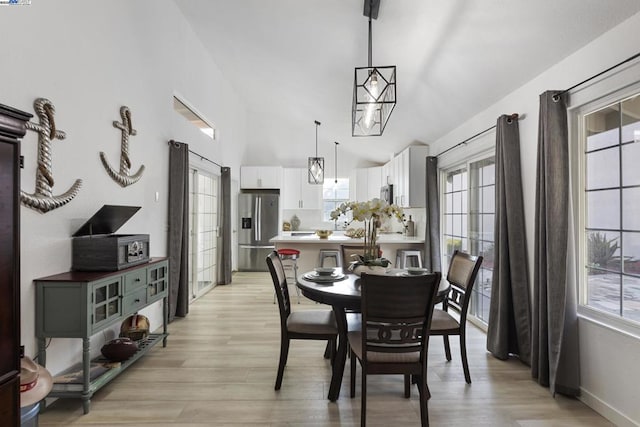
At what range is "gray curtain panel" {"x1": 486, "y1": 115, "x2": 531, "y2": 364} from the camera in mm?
2760

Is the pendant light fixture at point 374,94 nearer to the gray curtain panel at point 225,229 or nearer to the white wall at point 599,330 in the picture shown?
the white wall at point 599,330

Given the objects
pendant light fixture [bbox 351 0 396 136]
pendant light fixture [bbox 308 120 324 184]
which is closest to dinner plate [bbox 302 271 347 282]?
pendant light fixture [bbox 351 0 396 136]

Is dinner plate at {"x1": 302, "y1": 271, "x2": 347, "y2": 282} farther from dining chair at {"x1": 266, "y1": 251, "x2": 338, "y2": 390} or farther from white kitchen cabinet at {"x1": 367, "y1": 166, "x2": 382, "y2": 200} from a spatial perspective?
white kitchen cabinet at {"x1": 367, "y1": 166, "x2": 382, "y2": 200}

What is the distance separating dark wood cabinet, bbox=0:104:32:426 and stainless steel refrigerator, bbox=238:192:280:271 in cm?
587

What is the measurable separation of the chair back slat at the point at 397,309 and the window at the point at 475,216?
2.01 meters

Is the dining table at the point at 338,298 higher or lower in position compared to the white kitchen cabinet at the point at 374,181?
lower

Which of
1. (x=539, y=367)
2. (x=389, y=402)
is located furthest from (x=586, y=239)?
(x=389, y=402)

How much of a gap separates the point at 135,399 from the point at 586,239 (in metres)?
3.27

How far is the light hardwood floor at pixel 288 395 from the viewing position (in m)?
2.05

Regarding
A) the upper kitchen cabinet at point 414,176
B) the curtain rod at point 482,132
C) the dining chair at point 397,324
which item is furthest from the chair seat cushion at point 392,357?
the upper kitchen cabinet at point 414,176

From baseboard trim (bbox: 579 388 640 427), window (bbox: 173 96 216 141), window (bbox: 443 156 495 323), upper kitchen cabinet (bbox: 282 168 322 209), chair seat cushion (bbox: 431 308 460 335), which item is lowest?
baseboard trim (bbox: 579 388 640 427)

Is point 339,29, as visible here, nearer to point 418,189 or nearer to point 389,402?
point 418,189

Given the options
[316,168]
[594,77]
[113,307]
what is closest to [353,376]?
[113,307]

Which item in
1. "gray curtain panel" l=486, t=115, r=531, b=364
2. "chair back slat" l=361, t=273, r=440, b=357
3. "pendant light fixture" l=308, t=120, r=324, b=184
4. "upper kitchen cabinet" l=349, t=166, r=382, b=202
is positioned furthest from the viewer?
"upper kitchen cabinet" l=349, t=166, r=382, b=202
